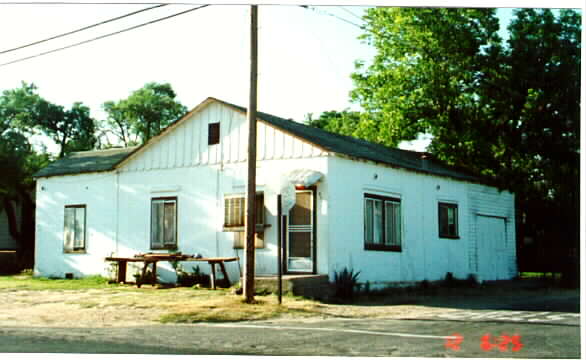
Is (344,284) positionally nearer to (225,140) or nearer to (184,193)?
(225,140)

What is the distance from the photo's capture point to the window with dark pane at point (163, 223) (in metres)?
18.2

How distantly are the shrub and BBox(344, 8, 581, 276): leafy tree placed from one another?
35.2 ft

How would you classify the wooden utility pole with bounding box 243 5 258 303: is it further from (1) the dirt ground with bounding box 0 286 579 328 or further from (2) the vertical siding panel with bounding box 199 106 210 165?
(2) the vertical siding panel with bounding box 199 106 210 165

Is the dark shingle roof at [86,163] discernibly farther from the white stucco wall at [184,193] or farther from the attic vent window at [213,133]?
the attic vent window at [213,133]

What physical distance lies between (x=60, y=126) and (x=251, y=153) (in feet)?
70.1

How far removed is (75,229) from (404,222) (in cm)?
→ 929

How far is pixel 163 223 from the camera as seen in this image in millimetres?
18484

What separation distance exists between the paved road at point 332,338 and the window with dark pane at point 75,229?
1033 centimetres

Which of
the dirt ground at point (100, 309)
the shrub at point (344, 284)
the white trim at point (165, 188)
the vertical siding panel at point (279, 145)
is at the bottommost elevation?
the dirt ground at point (100, 309)

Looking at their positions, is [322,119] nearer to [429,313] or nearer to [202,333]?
[429,313]

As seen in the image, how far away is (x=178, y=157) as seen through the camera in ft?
60.3

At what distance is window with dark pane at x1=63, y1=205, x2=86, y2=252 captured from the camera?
20094 millimetres
